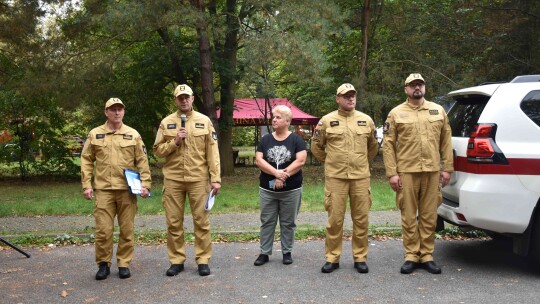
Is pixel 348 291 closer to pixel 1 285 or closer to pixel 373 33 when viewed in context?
pixel 1 285

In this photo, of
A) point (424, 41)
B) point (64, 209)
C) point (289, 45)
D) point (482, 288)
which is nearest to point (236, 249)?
point (482, 288)

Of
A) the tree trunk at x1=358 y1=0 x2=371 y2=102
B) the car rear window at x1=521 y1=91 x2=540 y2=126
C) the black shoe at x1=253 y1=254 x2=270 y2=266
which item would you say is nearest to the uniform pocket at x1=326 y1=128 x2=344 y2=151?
the black shoe at x1=253 y1=254 x2=270 y2=266

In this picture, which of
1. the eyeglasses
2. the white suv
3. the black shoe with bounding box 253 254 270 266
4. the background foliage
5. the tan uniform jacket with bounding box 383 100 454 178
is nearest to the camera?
the white suv

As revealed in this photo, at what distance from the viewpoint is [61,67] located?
1463cm

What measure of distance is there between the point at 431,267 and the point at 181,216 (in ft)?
8.79

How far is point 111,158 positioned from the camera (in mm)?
5746

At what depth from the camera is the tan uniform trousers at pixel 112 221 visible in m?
5.70

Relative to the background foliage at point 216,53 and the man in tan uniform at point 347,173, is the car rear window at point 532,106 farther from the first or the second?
the background foliage at point 216,53

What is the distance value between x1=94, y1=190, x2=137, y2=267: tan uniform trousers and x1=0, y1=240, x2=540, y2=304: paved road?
0.24m

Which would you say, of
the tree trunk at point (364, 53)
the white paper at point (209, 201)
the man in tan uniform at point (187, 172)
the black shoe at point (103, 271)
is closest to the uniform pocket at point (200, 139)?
the man in tan uniform at point (187, 172)

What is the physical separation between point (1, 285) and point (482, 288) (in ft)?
15.4

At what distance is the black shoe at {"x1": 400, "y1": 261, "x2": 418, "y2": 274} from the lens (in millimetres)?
5684

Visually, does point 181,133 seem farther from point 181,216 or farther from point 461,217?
point 461,217

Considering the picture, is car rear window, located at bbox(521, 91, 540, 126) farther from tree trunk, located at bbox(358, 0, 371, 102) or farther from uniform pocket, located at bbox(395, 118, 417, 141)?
tree trunk, located at bbox(358, 0, 371, 102)
